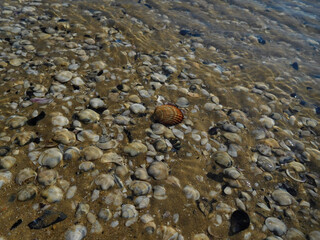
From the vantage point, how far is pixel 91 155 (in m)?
3.16

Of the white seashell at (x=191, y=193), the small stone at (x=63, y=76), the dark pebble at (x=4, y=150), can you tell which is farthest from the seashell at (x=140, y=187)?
the small stone at (x=63, y=76)

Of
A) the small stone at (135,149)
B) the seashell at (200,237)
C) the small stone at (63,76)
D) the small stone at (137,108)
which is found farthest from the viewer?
the small stone at (63,76)

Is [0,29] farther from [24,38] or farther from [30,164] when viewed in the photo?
[30,164]

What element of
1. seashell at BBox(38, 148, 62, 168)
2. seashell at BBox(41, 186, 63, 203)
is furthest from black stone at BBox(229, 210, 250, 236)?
seashell at BBox(38, 148, 62, 168)

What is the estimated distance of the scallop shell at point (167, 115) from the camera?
3920 millimetres

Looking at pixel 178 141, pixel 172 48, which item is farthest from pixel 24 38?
pixel 178 141

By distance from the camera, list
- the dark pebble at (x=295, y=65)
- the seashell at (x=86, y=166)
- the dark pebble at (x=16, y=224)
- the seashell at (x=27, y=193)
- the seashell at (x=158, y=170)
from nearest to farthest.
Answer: the dark pebble at (x=16, y=224) < the seashell at (x=27, y=193) < the seashell at (x=86, y=166) < the seashell at (x=158, y=170) < the dark pebble at (x=295, y=65)

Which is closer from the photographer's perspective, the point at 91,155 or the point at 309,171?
the point at 91,155

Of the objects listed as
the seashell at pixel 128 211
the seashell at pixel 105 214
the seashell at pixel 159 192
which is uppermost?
the seashell at pixel 159 192

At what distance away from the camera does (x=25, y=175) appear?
2738 millimetres

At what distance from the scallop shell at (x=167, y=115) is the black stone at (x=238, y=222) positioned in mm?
1748

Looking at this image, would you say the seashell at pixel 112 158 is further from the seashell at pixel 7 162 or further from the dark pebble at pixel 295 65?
the dark pebble at pixel 295 65

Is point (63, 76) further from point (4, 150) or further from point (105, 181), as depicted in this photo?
point (105, 181)

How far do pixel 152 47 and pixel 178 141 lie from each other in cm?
339
